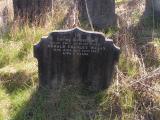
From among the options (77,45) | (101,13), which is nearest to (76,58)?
(77,45)

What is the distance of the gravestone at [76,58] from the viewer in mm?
4621

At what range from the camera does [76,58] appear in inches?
187

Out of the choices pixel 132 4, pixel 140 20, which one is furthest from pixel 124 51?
pixel 132 4

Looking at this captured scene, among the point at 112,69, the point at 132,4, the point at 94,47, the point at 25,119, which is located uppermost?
the point at 132,4

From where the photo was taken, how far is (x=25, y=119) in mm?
4504

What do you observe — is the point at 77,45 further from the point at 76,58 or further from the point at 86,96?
the point at 86,96

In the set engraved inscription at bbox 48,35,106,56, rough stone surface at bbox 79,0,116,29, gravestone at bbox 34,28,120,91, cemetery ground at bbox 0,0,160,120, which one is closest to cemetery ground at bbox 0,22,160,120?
cemetery ground at bbox 0,0,160,120

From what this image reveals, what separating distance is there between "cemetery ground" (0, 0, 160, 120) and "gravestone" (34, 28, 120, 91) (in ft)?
0.43

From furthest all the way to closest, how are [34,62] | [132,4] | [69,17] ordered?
1. [132,4]
2. [69,17]
3. [34,62]

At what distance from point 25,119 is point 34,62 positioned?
1160mm

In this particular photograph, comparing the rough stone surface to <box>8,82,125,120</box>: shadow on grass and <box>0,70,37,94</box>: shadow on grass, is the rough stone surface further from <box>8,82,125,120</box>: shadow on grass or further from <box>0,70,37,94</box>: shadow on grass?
<box>8,82,125,120</box>: shadow on grass

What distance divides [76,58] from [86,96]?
1.68 feet

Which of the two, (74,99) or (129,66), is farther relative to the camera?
(129,66)

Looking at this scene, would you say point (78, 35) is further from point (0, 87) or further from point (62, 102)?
point (0, 87)
